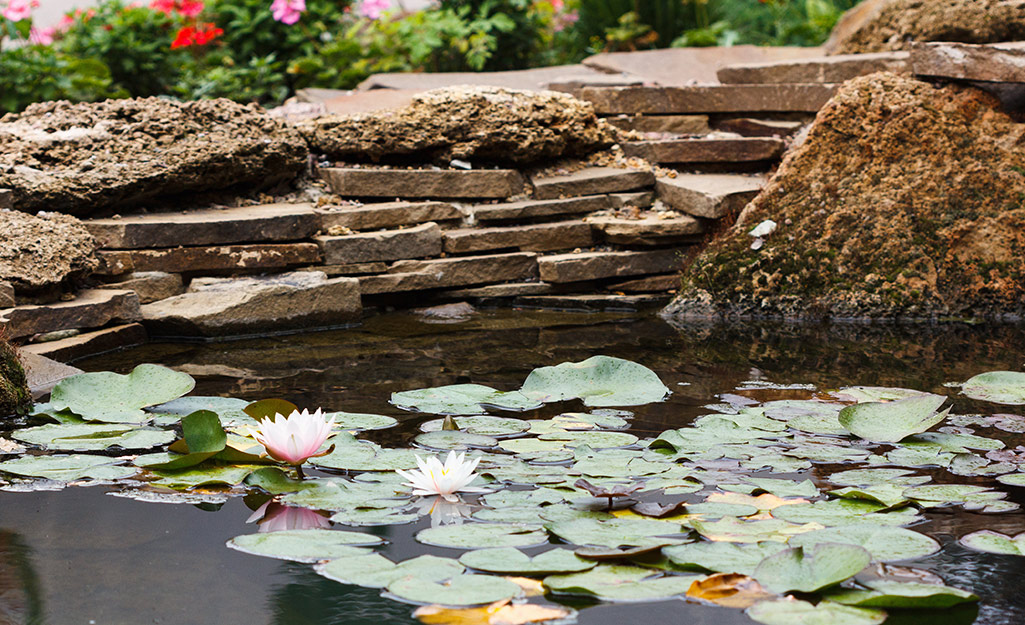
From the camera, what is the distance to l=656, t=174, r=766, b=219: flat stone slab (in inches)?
166

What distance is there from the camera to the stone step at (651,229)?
4336 mm

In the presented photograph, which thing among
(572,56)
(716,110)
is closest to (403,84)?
(716,110)

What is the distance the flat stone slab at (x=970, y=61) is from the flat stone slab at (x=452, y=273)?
74.0 inches

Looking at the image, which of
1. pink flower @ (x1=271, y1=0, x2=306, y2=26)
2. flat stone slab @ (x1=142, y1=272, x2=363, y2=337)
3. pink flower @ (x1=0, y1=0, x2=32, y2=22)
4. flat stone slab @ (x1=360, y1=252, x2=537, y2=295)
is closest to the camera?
flat stone slab @ (x1=142, y1=272, x2=363, y2=337)

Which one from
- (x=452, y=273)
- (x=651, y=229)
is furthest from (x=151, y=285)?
(x=651, y=229)

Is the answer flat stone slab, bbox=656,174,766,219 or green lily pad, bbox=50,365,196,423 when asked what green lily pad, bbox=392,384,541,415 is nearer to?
green lily pad, bbox=50,365,196,423

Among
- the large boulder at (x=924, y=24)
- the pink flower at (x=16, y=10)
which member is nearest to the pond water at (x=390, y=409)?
the large boulder at (x=924, y=24)

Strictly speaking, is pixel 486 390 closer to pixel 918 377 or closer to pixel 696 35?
pixel 918 377

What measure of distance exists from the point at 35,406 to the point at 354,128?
7.06 ft

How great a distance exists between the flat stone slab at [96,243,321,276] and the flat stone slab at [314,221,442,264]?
8cm

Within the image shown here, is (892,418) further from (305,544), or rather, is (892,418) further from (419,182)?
(419,182)

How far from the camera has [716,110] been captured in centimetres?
502

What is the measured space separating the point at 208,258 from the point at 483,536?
2.55 meters

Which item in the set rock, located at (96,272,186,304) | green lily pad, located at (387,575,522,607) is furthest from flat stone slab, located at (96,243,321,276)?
green lily pad, located at (387,575,522,607)
